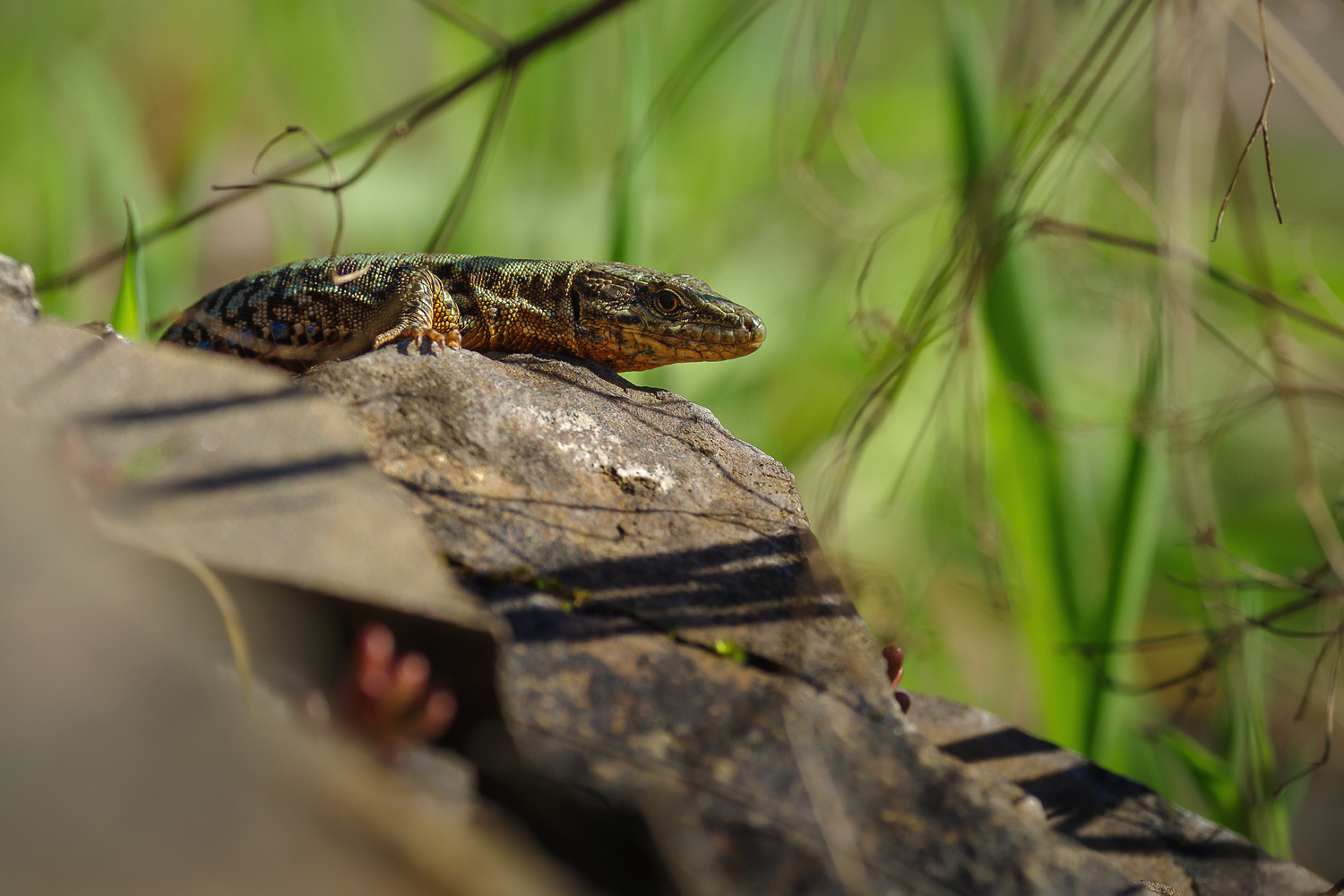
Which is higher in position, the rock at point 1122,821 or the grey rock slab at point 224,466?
the grey rock slab at point 224,466

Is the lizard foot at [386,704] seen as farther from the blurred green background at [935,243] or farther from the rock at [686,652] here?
the blurred green background at [935,243]

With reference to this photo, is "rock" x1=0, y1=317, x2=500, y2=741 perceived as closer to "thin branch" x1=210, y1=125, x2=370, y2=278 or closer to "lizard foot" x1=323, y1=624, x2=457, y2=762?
"lizard foot" x1=323, y1=624, x2=457, y2=762

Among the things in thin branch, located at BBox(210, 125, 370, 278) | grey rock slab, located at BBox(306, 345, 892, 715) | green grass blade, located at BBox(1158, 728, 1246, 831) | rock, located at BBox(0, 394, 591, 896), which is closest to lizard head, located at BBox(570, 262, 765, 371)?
grey rock slab, located at BBox(306, 345, 892, 715)

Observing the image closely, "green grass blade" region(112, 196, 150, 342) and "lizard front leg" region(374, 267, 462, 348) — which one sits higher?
"lizard front leg" region(374, 267, 462, 348)

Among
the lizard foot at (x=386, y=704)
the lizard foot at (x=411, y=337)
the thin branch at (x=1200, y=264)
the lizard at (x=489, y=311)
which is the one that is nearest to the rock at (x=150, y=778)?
the lizard foot at (x=386, y=704)

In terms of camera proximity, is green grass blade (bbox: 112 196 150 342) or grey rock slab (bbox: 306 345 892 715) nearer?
grey rock slab (bbox: 306 345 892 715)

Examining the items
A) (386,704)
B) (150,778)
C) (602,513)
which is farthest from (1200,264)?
(150,778)
